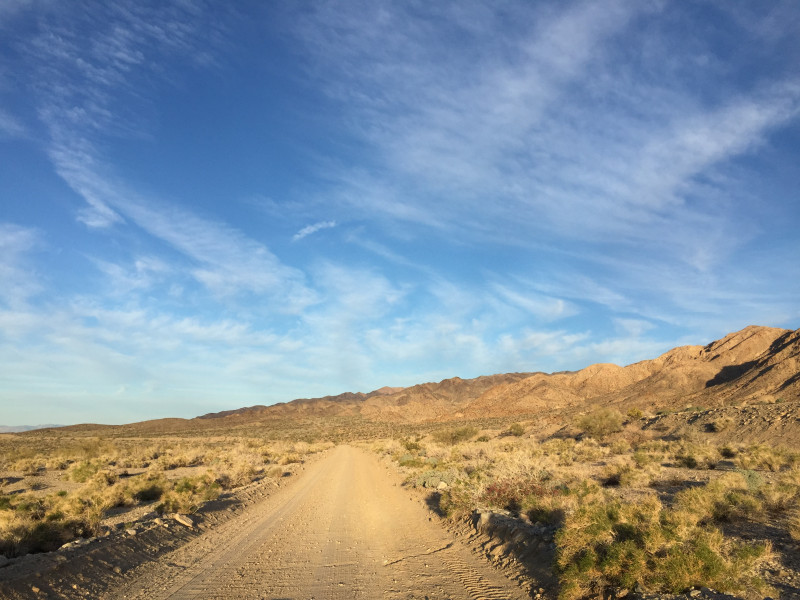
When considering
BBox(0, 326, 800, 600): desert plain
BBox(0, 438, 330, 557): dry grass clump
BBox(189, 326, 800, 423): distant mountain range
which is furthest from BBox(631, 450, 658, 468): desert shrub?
BBox(189, 326, 800, 423): distant mountain range

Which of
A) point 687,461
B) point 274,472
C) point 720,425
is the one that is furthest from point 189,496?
point 720,425

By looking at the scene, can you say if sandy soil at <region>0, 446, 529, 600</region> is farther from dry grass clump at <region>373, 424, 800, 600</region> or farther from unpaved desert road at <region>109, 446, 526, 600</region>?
dry grass clump at <region>373, 424, 800, 600</region>

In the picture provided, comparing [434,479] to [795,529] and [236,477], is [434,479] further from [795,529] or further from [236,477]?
[795,529]

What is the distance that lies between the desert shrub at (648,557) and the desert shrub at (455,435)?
146ft

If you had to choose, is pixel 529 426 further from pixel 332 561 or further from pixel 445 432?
pixel 332 561

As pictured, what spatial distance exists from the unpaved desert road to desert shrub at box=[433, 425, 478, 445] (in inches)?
1481

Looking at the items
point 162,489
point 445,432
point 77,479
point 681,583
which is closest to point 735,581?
point 681,583

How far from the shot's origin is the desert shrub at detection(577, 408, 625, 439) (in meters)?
38.9

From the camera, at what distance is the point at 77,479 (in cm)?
2409

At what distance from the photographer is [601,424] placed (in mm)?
39219

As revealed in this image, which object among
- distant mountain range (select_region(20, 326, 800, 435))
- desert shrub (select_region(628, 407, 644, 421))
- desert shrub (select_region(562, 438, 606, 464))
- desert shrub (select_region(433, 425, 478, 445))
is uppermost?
distant mountain range (select_region(20, 326, 800, 435))

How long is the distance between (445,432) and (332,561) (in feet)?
152

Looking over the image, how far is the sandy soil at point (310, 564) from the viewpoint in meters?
7.53

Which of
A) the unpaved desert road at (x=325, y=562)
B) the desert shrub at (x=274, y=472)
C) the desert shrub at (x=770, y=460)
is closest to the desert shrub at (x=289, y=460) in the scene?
the desert shrub at (x=274, y=472)
